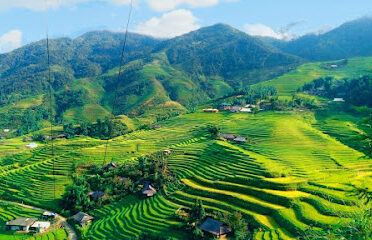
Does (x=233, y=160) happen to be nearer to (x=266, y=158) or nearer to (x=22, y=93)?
(x=266, y=158)

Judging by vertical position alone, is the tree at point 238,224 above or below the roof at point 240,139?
below

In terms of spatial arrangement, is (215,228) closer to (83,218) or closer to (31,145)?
(83,218)

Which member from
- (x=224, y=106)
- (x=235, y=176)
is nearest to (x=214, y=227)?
(x=235, y=176)

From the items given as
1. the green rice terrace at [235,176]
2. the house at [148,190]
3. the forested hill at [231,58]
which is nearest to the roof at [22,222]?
the green rice terrace at [235,176]

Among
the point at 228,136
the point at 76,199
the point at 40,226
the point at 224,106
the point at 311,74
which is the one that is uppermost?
the point at 311,74

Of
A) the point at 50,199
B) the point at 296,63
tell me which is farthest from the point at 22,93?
the point at 296,63

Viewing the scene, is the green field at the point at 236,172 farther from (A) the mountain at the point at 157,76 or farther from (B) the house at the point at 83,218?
(A) the mountain at the point at 157,76

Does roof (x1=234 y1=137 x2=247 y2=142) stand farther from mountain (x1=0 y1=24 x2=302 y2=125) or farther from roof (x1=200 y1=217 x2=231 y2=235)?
mountain (x1=0 y1=24 x2=302 y2=125)
